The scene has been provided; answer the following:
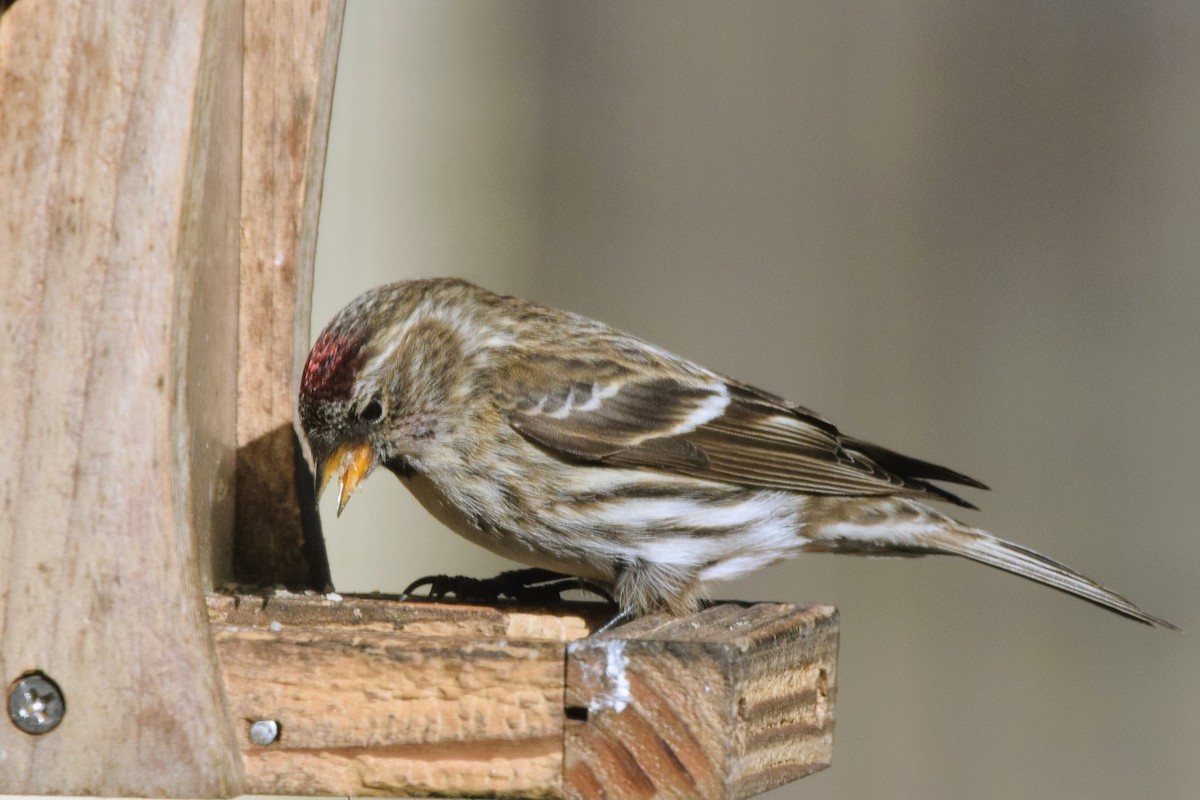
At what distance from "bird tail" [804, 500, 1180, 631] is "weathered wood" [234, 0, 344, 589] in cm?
115

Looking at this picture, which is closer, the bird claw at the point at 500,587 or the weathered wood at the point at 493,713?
the weathered wood at the point at 493,713

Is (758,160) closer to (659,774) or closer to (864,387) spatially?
(864,387)

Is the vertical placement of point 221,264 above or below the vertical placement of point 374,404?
above

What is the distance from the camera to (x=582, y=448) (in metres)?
2.63

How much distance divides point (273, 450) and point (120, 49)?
0.84 m

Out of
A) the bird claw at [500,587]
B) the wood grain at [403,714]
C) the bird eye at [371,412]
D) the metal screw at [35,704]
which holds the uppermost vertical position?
the bird eye at [371,412]

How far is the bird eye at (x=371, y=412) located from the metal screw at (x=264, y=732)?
84cm

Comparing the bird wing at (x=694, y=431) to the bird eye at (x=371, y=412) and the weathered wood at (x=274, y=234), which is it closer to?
the bird eye at (x=371, y=412)

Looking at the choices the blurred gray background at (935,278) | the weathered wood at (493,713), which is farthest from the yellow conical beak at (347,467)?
the blurred gray background at (935,278)

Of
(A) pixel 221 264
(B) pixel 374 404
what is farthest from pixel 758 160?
(A) pixel 221 264

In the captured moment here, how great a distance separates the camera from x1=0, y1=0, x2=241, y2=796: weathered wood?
188 centimetres

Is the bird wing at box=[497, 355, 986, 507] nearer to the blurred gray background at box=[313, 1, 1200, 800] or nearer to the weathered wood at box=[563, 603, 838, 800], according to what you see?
the weathered wood at box=[563, 603, 838, 800]

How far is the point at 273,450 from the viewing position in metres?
2.55

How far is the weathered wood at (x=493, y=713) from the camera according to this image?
70.6 inches
